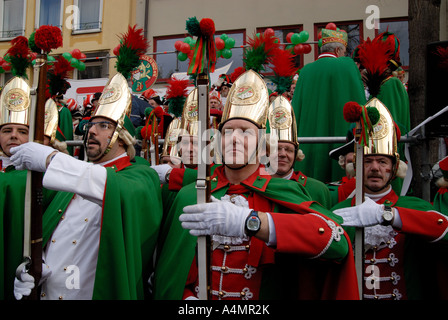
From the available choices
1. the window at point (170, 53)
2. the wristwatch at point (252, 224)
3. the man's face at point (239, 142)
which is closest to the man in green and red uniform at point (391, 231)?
the man's face at point (239, 142)

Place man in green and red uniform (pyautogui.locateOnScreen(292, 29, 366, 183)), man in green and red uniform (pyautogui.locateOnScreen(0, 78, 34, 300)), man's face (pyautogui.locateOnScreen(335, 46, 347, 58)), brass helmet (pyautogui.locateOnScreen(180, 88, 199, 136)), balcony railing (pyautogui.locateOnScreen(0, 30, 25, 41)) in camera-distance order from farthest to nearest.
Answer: balcony railing (pyautogui.locateOnScreen(0, 30, 25, 41)) → man's face (pyautogui.locateOnScreen(335, 46, 347, 58)) → man in green and red uniform (pyautogui.locateOnScreen(292, 29, 366, 183)) → brass helmet (pyautogui.locateOnScreen(180, 88, 199, 136)) → man in green and red uniform (pyautogui.locateOnScreen(0, 78, 34, 300))

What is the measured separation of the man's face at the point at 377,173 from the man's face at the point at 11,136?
9.32 feet

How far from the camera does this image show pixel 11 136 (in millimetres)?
3787

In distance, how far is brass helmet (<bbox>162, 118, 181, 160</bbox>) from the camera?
4.78m

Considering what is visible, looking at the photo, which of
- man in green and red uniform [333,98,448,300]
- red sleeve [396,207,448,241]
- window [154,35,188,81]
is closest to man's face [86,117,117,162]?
man in green and red uniform [333,98,448,300]

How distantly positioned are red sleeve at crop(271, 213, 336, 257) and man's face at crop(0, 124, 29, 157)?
254 cm

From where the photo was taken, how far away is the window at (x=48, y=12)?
56.1 ft

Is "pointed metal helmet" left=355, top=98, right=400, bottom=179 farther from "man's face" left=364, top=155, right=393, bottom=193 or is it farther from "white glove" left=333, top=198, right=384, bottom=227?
"white glove" left=333, top=198, right=384, bottom=227

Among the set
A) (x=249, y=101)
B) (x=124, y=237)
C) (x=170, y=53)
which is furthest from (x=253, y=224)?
(x=170, y=53)

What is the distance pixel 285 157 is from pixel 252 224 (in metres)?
1.95

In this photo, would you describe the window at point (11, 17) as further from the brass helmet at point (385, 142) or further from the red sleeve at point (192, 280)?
the red sleeve at point (192, 280)

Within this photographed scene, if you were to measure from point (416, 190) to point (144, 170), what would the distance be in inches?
129

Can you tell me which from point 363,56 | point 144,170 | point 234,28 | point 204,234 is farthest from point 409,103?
point 234,28
